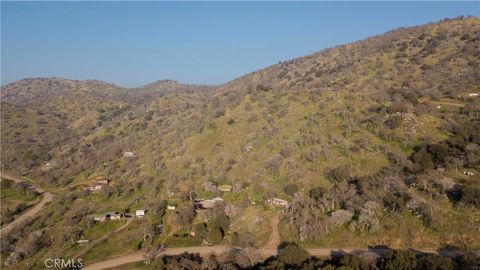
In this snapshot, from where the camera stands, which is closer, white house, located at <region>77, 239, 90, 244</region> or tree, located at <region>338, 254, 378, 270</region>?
tree, located at <region>338, 254, 378, 270</region>

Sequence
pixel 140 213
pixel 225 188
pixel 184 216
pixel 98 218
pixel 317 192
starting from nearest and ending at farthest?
pixel 184 216 → pixel 317 192 → pixel 140 213 → pixel 98 218 → pixel 225 188

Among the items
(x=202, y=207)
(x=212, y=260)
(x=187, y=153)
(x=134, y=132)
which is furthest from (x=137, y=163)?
(x=212, y=260)

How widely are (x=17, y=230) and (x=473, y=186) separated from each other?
6100 centimetres

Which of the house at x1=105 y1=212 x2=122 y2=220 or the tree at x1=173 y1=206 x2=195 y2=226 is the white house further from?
the tree at x1=173 y1=206 x2=195 y2=226

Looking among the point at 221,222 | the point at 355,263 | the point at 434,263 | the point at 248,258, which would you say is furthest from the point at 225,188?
the point at 434,263

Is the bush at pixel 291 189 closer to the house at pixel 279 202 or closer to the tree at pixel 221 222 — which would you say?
the house at pixel 279 202

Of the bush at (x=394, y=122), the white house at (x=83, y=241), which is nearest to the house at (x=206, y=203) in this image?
the white house at (x=83, y=241)

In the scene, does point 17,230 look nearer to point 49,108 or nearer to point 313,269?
point 313,269

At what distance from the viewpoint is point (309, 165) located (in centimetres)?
5916

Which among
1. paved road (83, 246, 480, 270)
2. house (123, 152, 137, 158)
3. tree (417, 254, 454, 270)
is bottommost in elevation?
paved road (83, 246, 480, 270)

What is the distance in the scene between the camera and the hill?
43781mm

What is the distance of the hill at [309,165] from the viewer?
43.8m

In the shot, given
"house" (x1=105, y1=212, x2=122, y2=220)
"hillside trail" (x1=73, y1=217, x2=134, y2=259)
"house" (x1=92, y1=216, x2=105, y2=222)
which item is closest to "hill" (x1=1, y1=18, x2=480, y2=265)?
"hillside trail" (x1=73, y1=217, x2=134, y2=259)

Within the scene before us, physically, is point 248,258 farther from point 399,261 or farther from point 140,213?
point 140,213
